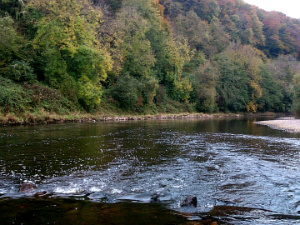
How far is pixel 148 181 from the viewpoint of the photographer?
8695mm

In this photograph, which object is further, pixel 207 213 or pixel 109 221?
pixel 207 213

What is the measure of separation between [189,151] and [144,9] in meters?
50.6

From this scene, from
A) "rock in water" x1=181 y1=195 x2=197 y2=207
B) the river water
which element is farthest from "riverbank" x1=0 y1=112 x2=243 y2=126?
"rock in water" x1=181 y1=195 x2=197 y2=207

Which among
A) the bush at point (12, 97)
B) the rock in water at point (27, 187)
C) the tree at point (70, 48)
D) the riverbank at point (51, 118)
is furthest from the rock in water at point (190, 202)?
the tree at point (70, 48)

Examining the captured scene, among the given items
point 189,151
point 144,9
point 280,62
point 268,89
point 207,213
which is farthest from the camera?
point 280,62

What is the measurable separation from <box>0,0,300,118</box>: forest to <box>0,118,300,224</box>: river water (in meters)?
17.7

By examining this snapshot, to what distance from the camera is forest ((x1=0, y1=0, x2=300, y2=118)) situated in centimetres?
3160

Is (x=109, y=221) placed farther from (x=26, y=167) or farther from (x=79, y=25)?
(x=79, y=25)

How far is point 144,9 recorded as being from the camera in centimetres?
5866

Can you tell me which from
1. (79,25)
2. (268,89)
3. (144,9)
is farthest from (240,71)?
(79,25)

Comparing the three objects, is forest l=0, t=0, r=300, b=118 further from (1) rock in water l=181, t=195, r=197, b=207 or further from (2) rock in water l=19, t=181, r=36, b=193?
(1) rock in water l=181, t=195, r=197, b=207

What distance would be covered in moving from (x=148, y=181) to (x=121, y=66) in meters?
39.1

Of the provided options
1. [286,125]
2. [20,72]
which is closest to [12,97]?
[20,72]

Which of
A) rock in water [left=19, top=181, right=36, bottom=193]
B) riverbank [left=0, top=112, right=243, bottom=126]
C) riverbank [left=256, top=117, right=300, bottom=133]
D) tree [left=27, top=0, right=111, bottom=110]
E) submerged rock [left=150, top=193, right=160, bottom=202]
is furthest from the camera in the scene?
tree [left=27, top=0, right=111, bottom=110]
